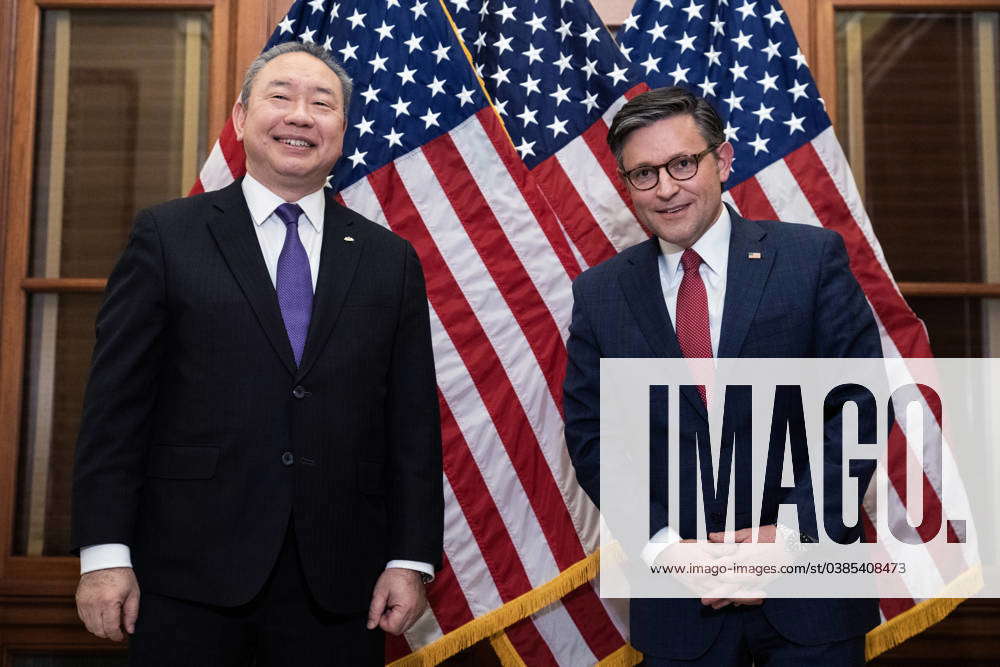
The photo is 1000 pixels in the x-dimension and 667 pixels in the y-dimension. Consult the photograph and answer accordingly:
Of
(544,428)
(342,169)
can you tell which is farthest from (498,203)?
(544,428)

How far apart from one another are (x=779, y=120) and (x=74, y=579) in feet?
8.07

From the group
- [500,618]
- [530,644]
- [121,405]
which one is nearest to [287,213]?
[121,405]

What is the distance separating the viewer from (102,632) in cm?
155

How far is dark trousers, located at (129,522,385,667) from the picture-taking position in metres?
1.58

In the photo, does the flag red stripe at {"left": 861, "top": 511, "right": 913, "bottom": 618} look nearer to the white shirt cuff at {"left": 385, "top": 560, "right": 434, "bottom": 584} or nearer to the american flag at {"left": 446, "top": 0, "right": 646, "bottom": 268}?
the american flag at {"left": 446, "top": 0, "right": 646, "bottom": 268}

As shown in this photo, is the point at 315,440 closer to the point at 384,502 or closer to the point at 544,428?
the point at 384,502

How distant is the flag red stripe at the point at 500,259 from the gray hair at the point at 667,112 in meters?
0.61

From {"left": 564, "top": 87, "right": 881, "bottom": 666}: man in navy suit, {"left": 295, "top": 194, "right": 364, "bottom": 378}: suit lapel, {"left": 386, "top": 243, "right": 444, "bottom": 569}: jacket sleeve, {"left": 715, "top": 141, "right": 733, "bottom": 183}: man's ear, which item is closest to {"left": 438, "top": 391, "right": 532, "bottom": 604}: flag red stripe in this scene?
{"left": 564, "top": 87, "right": 881, "bottom": 666}: man in navy suit

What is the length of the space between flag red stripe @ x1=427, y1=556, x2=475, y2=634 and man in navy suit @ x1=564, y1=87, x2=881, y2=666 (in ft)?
2.09

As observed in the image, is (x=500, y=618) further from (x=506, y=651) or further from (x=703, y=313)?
(x=703, y=313)

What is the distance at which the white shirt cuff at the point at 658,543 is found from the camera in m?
1.83

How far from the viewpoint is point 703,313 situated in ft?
6.26

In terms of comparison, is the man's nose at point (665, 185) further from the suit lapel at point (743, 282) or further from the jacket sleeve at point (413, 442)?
the jacket sleeve at point (413, 442)

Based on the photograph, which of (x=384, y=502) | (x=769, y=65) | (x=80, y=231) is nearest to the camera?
(x=384, y=502)
